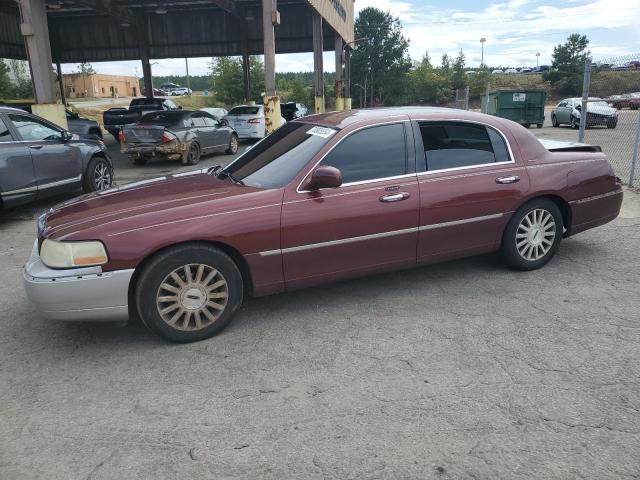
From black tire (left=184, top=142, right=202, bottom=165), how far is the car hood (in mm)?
9544

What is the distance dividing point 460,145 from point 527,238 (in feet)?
3.58

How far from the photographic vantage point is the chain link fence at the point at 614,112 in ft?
29.9

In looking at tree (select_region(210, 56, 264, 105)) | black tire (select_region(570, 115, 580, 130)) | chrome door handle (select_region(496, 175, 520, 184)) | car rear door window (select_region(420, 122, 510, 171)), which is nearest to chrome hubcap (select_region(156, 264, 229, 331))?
car rear door window (select_region(420, 122, 510, 171))

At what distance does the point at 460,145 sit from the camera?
180 inches

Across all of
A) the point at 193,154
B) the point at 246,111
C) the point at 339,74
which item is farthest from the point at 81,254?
the point at 339,74

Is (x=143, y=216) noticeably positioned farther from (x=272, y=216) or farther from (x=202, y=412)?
(x=202, y=412)

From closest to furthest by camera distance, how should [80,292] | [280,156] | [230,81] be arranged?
[80,292] → [280,156] → [230,81]

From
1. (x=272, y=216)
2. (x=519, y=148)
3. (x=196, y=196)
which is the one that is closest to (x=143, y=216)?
(x=196, y=196)

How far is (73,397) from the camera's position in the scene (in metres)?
3.05

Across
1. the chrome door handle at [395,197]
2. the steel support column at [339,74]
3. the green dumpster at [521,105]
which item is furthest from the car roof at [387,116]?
the steel support column at [339,74]

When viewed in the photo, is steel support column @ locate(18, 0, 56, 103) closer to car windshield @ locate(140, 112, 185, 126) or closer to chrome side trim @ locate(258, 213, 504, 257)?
car windshield @ locate(140, 112, 185, 126)

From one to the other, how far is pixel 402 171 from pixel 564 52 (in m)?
69.6

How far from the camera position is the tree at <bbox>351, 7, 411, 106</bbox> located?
7150 cm

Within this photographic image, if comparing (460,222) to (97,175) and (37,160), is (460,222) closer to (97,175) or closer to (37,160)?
(37,160)
